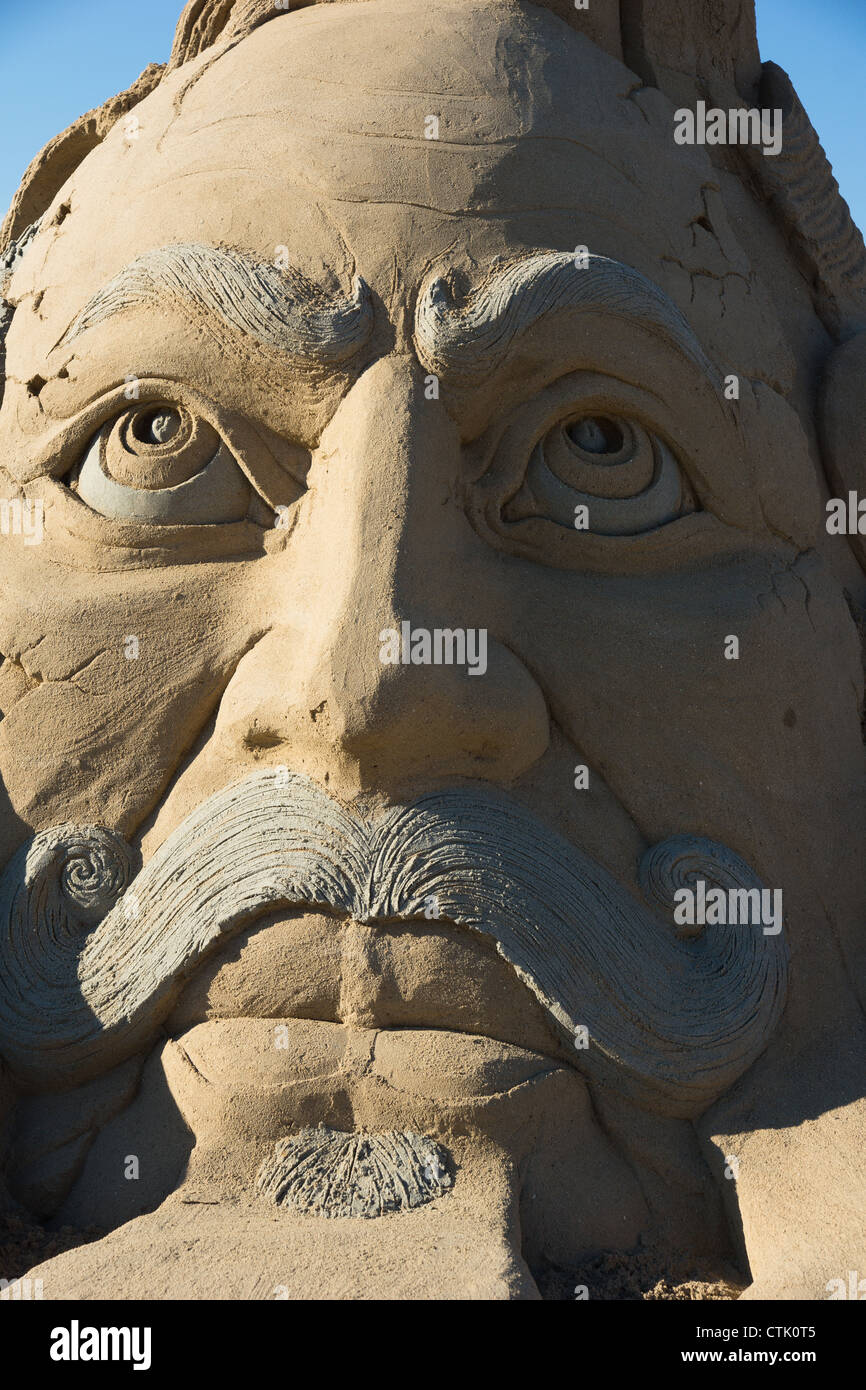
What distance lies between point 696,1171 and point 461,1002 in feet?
1.97

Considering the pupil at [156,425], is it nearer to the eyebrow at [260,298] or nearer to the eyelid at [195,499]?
the eyelid at [195,499]

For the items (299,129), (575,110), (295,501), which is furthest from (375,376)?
(575,110)

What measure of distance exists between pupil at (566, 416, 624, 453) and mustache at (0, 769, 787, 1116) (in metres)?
0.81

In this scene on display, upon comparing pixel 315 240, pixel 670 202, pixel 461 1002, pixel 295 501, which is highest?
pixel 670 202

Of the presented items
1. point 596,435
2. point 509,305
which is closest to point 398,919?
point 596,435

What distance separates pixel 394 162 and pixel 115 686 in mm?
1264

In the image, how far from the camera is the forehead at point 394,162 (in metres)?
3.14

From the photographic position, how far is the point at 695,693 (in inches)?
124

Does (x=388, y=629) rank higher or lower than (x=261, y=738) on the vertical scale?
higher

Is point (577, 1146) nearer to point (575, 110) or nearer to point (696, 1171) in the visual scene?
point (696, 1171)

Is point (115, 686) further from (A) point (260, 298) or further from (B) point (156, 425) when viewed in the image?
(A) point (260, 298)

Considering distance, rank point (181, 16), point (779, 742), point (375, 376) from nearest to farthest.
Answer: point (375, 376)
point (779, 742)
point (181, 16)

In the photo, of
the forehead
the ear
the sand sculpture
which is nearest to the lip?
the sand sculpture

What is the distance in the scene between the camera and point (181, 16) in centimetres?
386
